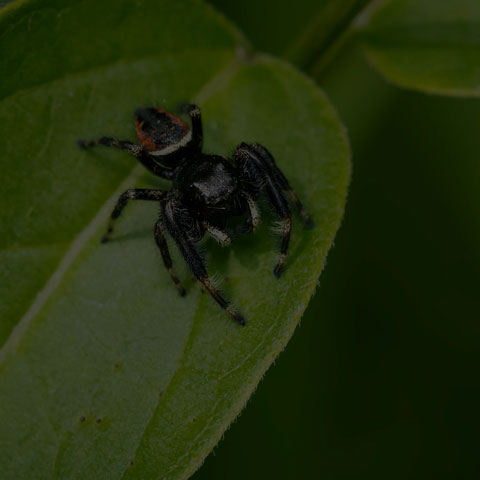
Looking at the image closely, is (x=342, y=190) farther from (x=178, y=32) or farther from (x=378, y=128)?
(x=378, y=128)

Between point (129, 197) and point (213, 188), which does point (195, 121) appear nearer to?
point (213, 188)

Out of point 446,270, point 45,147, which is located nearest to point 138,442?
point 45,147

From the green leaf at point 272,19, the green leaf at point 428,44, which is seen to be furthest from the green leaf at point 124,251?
the green leaf at point 272,19

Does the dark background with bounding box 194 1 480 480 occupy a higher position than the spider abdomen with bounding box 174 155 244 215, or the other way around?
the spider abdomen with bounding box 174 155 244 215

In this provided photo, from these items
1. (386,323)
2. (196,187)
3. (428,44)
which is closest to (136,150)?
(196,187)

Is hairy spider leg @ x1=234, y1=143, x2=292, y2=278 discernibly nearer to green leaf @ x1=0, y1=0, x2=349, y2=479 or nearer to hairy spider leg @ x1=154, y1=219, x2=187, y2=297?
green leaf @ x1=0, y1=0, x2=349, y2=479

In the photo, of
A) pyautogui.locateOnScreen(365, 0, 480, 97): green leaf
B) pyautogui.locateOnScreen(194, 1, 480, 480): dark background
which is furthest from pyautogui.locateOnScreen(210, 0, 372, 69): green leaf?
pyautogui.locateOnScreen(365, 0, 480, 97): green leaf

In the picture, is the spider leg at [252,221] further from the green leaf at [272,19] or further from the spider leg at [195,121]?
the green leaf at [272,19]
